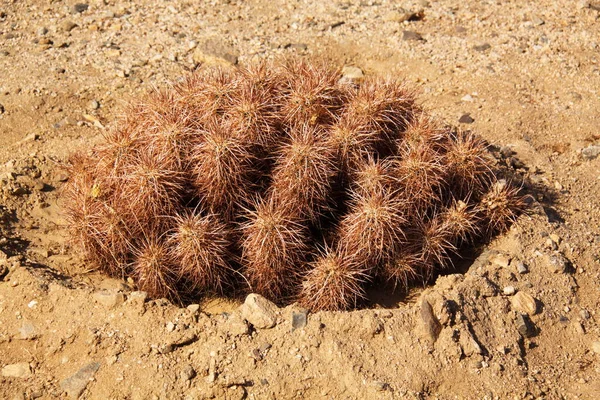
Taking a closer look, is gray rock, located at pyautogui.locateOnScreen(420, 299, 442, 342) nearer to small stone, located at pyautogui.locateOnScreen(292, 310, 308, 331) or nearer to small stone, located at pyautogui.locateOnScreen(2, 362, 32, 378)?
small stone, located at pyautogui.locateOnScreen(292, 310, 308, 331)

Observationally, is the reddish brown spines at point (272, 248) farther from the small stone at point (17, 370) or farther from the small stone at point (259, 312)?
the small stone at point (17, 370)

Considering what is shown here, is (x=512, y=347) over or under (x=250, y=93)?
under

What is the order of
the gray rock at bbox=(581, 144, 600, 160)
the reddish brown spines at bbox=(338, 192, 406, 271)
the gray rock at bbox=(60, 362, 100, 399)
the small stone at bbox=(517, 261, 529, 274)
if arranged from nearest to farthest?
the gray rock at bbox=(60, 362, 100, 399), the reddish brown spines at bbox=(338, 192, 406, 271), the small stone at bbox=(517, 261, 529, 274), the gray rock at bbox=(581, 144, 600, 160)

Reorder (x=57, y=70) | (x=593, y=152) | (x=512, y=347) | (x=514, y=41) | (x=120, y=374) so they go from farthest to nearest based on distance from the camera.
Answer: (x=514, y=41) < (x=57, y=70) < (x=593, y=152) < (x=512, y=347) < (x=120, y=374)

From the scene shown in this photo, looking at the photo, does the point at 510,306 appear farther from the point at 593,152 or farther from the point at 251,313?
the point at 593,152

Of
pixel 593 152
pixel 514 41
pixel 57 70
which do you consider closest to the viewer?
pixel 593 152

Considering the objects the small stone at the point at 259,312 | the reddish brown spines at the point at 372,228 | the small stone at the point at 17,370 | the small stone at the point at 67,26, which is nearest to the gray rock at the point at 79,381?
the small stone at the point at 17,370

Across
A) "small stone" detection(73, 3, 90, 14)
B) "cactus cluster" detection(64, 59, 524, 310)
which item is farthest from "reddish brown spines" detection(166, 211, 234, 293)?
"small stone" detection(73, 3, 90, 14)

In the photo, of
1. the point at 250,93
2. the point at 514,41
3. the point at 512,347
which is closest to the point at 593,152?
the point at 514,41
